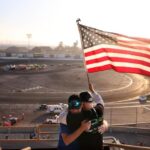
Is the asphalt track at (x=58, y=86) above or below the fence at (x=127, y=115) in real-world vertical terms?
above

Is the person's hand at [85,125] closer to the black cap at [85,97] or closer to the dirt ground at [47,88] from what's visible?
the black cap at [85,97]

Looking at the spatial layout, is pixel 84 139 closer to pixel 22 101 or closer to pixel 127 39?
pixel 127 39

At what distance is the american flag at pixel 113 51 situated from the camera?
393 inches

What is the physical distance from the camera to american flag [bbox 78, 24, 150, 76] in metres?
9.99

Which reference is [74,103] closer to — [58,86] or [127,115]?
[127,115]

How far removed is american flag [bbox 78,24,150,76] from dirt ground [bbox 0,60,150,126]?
99.7 ft

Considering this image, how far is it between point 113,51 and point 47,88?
183 ft

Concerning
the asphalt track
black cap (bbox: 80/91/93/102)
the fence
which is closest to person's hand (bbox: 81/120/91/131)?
black cap (bbox: 80/91/93/102)

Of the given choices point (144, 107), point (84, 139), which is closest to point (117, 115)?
point (144, 107)

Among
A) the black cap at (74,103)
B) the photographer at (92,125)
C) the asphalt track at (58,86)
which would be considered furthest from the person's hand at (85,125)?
the asphalt track at (58,86)

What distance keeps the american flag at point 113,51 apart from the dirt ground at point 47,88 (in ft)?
99.7

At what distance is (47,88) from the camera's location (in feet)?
215

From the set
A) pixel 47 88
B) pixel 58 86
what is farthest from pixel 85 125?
pixel 58 86

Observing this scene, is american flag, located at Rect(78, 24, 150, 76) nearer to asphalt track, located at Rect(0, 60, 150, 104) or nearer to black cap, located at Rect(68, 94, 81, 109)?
black cap, located at Rect(68, 94, 81, 109)
